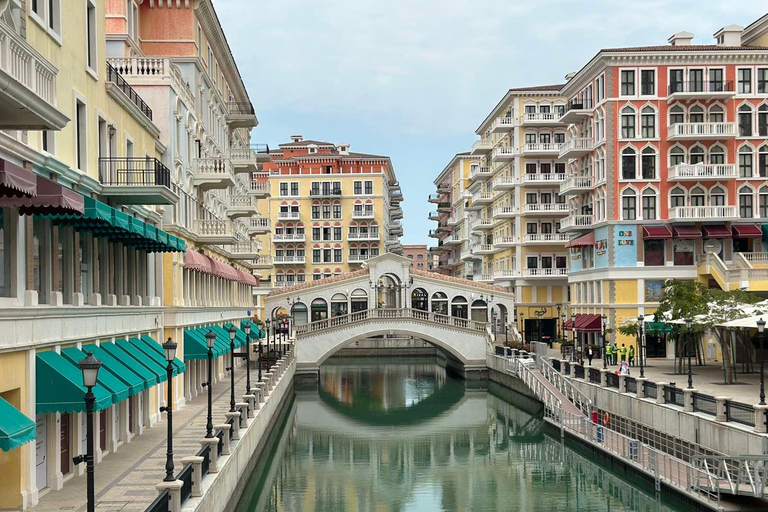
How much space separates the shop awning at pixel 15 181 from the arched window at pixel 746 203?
45.8 m

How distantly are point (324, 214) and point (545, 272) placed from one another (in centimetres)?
3848

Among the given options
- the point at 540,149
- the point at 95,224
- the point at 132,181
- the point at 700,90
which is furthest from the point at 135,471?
the point at 540,149

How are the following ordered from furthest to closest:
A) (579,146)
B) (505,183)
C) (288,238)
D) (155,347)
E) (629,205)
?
(288,238), (505,183), (579,146), (629,205), (155,347)

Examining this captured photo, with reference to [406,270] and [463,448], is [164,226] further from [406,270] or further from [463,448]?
[406,270]

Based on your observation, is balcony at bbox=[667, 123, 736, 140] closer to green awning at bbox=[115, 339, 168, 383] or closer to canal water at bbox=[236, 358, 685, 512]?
canal water at bbox=[236, 358, 685, 512]

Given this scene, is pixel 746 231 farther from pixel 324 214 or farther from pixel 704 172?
pixel 324 214

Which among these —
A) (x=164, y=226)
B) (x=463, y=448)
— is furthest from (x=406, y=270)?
(x=164, y=226)

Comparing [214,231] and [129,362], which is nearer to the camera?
[129,362]

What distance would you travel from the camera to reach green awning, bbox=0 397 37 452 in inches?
535

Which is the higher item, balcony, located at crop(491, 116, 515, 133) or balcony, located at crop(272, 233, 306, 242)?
balcony, located at crop(491, 116, 515, 133)

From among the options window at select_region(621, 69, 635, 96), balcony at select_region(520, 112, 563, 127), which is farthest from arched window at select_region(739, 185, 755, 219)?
balcony at select_region(520, 112, 563, 127)

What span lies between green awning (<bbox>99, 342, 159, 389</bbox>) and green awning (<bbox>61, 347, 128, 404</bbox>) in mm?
1730

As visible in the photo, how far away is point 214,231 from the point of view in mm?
39062

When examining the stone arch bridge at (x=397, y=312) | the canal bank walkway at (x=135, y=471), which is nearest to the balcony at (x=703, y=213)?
the stone arch bridge at (x=397, y=312)
